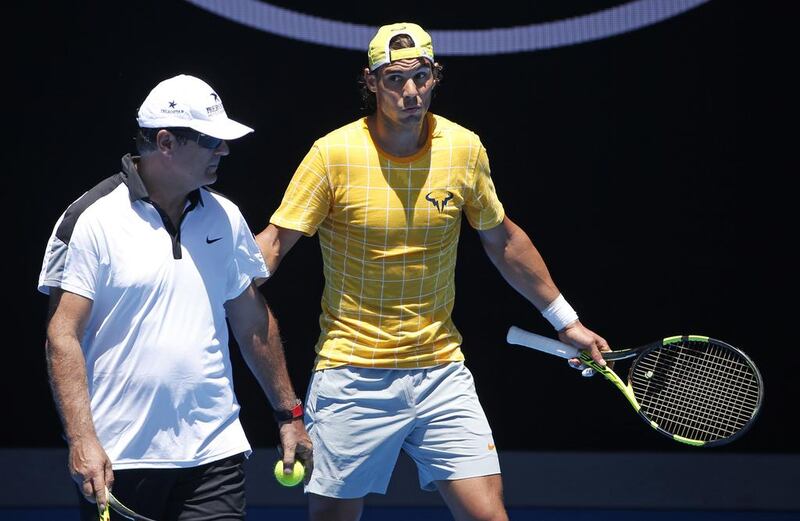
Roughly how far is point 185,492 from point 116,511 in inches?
8.7

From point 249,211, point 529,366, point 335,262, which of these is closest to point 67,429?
point 335,262

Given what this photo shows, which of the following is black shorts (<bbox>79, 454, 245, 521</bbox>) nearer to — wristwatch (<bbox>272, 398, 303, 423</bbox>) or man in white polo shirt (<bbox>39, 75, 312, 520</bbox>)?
man in white polo shirt (<bbox>39, 75, 312, 520</bbox>)

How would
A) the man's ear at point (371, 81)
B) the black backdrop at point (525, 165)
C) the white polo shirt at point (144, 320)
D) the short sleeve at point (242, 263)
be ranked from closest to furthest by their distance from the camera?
the white polo shirt at point (144, 320), the short sleeve at point (242, 263), the man's ear at point (371, 81), the black backdrop at point (525, 165)

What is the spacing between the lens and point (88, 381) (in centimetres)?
334

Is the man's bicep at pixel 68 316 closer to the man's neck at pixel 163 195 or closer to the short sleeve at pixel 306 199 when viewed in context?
the man's neck at pixel 163 195

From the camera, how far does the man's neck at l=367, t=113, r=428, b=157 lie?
4.13 meters

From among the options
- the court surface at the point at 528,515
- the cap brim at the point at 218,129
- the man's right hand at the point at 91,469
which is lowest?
the court surface at the point at 528,515

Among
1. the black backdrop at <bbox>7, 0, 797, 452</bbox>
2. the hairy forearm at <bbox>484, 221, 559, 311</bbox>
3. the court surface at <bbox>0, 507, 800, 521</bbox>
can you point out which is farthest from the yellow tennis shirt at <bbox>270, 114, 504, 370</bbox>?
the court surface at <bbox>0, 507, 800, 521</bbox>

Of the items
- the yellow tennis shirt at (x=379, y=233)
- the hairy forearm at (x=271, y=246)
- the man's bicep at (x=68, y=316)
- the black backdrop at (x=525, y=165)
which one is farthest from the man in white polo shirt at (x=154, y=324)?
the black backdrop at (x=525, y=165)

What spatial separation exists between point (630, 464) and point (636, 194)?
3.59ft

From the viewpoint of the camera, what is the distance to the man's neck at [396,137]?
4.13 m

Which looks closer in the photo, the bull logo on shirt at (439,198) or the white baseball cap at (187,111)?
the white baseball cap at (187,111)

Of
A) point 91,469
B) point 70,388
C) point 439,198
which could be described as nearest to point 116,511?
point 91,469

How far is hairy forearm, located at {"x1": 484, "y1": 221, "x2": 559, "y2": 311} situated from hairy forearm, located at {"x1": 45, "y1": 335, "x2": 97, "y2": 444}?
5.10 ft
